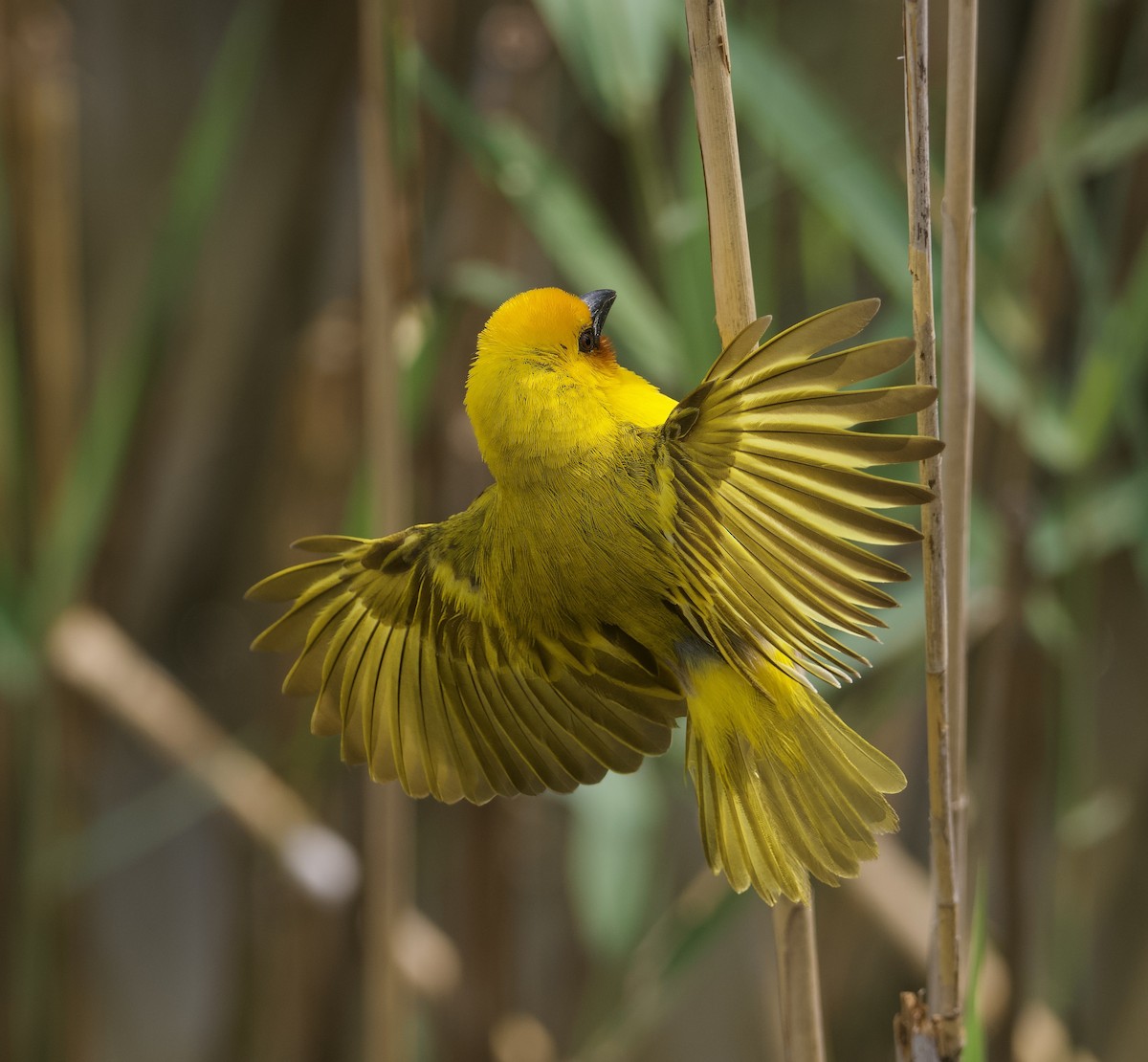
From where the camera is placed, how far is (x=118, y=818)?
163 centimetres

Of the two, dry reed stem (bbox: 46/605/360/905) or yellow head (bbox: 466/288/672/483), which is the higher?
yellow head (bbox: 466/288/672/483)

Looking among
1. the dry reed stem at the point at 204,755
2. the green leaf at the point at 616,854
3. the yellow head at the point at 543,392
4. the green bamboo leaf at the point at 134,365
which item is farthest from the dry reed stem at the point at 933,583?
the dry reed stem at the point at 204,755

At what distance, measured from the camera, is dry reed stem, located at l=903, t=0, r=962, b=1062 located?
569 mm

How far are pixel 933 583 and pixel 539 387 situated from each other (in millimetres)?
236

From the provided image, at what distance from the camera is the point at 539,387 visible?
70 centimetres

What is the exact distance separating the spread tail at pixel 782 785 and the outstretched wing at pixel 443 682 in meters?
0.06

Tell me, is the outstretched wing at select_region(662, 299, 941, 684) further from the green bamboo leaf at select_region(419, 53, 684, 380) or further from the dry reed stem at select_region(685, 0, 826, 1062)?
the green bamboo leaf at select_region(419, 53, 684, 380)

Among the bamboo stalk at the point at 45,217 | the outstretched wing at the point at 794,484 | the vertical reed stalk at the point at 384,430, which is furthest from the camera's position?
the bamboo stalk at the point at 45,217

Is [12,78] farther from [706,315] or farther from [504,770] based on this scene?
[504,770]

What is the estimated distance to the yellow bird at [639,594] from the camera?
526 millimetres

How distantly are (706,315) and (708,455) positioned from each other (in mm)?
335

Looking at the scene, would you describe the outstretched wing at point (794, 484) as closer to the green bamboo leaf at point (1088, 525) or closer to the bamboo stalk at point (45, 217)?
the green bamboo leaf at point (1088, 525)

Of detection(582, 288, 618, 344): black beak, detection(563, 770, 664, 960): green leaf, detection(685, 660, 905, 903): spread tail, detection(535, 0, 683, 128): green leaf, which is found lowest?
detection(563, 770, 664, 960): green leaf

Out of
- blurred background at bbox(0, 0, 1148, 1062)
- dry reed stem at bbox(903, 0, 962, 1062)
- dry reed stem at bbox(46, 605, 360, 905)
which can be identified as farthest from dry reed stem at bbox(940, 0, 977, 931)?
dry reed stem at bbox(46, 605, 360, 905)
